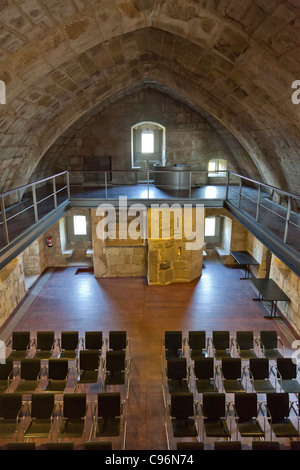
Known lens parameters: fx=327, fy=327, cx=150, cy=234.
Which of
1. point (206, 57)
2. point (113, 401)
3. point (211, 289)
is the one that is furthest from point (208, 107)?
point (113, 401)

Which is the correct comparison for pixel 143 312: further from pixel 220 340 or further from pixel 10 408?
pixel 10 408

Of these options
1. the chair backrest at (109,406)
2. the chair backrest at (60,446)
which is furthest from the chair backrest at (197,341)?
the chair backrest at (60,446)

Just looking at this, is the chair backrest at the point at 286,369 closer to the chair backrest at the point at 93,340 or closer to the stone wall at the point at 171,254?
the chair backrest at the point at 93,340

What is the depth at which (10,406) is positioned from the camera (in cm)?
487

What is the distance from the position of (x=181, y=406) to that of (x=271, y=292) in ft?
16.3

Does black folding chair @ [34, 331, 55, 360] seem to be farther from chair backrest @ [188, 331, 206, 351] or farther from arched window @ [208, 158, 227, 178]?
arched window @ [208, 158, 227, 178]

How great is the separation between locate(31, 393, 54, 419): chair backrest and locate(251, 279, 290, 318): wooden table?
18.5 ft

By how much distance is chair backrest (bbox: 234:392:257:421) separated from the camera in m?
4.86

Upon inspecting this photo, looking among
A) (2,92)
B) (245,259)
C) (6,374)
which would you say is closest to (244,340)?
(6,374)

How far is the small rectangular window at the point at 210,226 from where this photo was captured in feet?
44.2

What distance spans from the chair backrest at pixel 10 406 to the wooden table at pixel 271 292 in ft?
19.8
